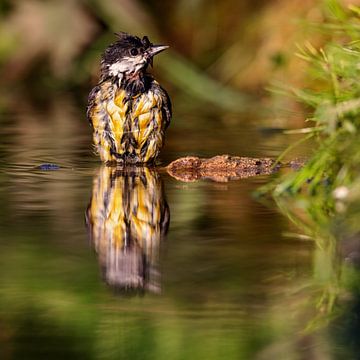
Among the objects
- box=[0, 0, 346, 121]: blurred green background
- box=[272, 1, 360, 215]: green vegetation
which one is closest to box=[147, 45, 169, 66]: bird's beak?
box=[272, 1, 360, 215]: green vegetation

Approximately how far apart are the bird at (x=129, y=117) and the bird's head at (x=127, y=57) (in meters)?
0.01

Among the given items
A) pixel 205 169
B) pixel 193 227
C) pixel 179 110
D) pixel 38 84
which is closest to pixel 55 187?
pixel 205 169

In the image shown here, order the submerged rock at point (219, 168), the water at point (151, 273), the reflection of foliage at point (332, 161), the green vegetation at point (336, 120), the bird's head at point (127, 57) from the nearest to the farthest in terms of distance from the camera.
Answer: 1. the water at point (151, 273)
2. the reflection of foliage at point (332, 161)
3. the green vegetation at point (336, 120)
4. the submerged rock at point (219, 168)
5. the bird's head at point (127, 57)

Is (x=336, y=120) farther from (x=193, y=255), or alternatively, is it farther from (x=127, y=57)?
(x=127, y=57)

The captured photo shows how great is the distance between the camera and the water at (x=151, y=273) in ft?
13.4

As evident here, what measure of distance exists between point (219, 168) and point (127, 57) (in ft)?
4.00

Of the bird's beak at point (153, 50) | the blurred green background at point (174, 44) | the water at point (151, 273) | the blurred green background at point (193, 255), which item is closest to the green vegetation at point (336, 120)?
the blurred green background at point (193, 255)

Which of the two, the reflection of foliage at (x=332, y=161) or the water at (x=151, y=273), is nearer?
the water at (x=151, y=273)

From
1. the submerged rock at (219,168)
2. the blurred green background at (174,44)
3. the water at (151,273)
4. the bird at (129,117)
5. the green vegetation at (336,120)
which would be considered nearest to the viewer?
the water at (151,273)

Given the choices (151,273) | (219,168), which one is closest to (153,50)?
(219,168)

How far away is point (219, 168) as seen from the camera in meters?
8.52

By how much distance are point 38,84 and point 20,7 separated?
5.52ft

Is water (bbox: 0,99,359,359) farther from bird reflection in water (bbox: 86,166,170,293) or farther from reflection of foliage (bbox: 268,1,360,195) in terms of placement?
reflection of foliage (bbox: 268,1,360,195)

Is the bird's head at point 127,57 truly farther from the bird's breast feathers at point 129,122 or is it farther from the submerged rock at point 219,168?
the submerged rock at point 219,168
